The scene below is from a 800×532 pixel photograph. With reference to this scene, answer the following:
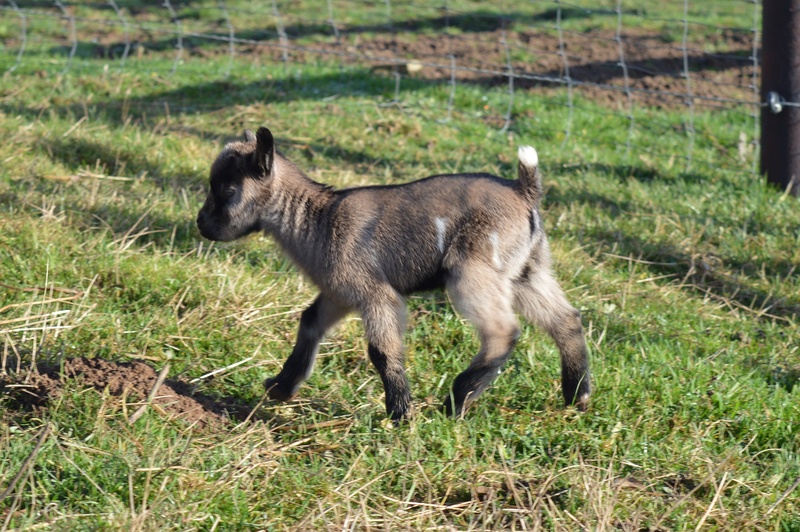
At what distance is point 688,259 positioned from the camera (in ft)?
21.3

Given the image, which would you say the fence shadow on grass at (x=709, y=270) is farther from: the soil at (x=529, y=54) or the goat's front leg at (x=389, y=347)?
the soil at (x=529, y=54)

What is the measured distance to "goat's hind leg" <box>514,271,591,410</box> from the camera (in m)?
4.61

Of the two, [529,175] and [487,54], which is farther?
[487,54]

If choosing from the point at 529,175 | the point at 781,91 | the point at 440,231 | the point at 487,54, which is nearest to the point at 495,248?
the point at 440,231

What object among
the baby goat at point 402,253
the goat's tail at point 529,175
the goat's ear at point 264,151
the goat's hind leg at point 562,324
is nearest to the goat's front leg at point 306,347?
the baby goat at point 402,253

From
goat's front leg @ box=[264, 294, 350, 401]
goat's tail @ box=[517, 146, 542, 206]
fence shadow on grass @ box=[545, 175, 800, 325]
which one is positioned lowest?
fence shadow on grass @ box=[545, 175, 800, 325]

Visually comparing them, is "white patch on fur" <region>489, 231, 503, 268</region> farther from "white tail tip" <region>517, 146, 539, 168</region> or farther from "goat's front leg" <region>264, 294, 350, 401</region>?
"goat's front leg" <region>264, 294, 350, 401</region>

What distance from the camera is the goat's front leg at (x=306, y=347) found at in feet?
15.1

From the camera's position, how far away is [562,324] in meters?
4.68

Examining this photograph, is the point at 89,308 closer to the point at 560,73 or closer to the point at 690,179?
the point at 690,179

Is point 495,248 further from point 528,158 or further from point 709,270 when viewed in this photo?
point 709,270

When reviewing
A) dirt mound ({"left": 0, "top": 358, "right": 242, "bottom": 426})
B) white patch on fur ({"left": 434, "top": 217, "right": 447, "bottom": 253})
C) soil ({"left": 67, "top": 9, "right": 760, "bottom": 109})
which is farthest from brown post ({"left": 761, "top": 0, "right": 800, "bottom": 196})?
dirt mound ({"left": 0, "top": 358, "right": 242, "bottom": 426})

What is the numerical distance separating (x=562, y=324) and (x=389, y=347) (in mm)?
898

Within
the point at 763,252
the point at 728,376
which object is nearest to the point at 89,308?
the point at 728,376
